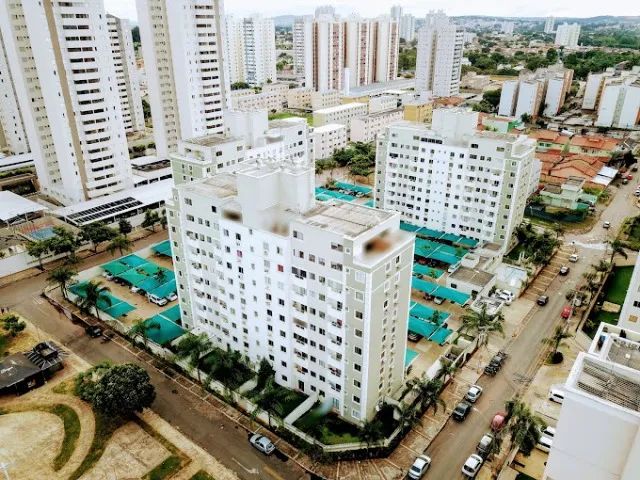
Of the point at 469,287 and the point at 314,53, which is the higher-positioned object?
the point at 314,53

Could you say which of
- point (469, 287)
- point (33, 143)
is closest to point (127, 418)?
point (469, 287)

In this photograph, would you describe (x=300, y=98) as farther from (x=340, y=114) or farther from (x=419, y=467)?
(x=419, y=467)

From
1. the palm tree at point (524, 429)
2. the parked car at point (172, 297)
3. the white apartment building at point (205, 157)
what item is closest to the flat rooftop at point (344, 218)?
the palm tree at point (524, 429)

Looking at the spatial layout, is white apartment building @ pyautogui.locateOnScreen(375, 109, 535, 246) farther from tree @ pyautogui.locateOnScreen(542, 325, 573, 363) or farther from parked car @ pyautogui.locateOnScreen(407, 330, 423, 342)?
parked car @ pyautogui.locateOnScreen(407, 330, 423, 342)

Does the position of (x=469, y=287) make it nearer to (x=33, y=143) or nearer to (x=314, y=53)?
(x=33, y=143)

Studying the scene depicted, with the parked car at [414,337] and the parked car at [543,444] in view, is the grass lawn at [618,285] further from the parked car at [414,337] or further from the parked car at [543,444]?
the parked car at [543,444]

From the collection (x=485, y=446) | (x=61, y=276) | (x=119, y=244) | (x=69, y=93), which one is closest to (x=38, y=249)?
(x=119, y=244)
